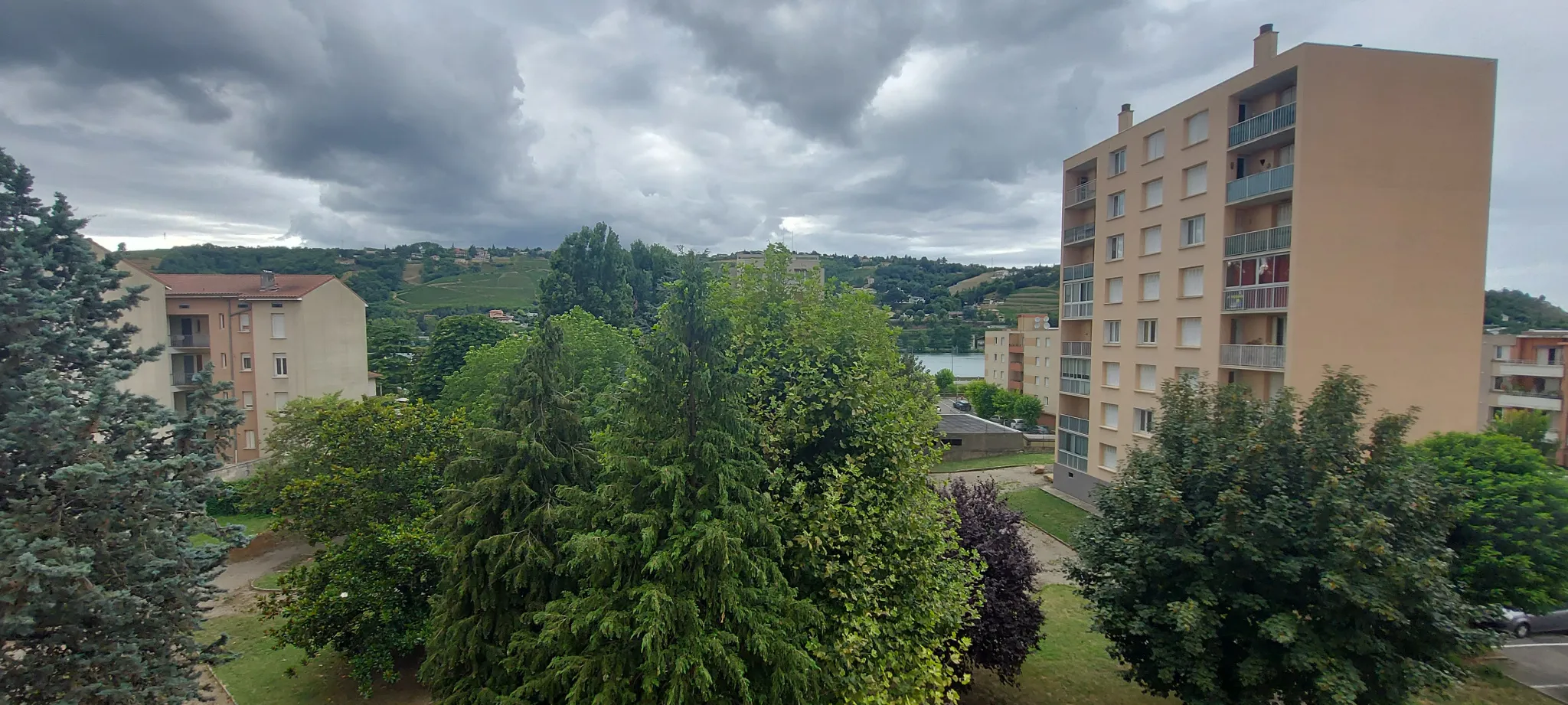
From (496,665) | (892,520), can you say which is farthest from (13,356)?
(892,520)

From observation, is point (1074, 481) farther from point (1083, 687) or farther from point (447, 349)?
point (447, 349)

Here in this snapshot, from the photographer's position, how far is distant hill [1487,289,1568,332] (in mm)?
47562

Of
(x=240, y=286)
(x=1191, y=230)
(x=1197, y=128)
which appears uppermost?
(x=1197, y=128)

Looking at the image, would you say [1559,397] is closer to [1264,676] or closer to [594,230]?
[1264,676]

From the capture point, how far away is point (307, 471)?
18.4m

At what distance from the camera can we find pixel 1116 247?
93.0 feet

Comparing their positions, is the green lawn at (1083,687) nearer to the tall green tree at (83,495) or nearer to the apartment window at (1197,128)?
the tall green tree at (83,495)

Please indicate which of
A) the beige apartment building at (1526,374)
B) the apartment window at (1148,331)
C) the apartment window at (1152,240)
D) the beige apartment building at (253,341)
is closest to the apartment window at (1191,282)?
the apartment window at (1152,240)

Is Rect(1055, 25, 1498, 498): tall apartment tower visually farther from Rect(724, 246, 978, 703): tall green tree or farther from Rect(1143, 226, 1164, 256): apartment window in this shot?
Rect(724, 246, 978, 703): tall green tree

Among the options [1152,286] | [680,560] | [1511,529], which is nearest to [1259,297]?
[1152,286]

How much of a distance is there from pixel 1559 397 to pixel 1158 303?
1268 inches

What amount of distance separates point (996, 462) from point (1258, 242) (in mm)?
23132

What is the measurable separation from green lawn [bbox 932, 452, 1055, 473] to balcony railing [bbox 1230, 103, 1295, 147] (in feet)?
74.5

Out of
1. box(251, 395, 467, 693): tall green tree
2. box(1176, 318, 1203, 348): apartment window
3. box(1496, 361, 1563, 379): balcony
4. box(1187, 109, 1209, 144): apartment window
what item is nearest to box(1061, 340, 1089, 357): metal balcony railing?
box(1176, 318, 1203, 348): apartment window
